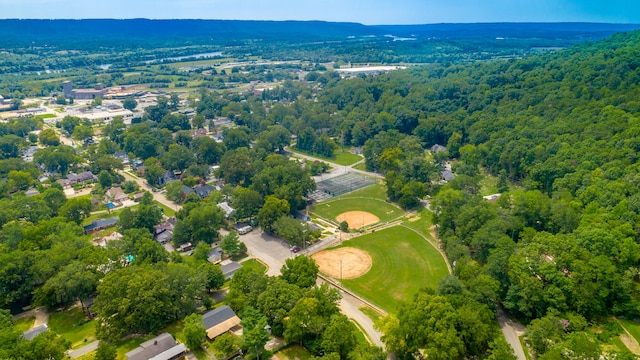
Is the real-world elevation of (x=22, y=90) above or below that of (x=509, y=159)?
below

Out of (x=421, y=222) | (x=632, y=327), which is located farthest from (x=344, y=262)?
(x=632, y=327)

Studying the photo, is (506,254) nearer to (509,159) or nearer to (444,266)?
(444,266)

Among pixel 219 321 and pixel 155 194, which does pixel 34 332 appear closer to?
pixel 219 321

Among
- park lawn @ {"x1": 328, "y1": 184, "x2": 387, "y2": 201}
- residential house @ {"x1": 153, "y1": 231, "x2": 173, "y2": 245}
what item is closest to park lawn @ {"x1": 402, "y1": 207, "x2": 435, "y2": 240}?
park lawn @ {"x1": 328, "y1": 184, "x2": 387, "y2": 201}

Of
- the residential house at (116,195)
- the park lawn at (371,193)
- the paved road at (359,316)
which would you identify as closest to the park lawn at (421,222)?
the park lawn at (371,193)

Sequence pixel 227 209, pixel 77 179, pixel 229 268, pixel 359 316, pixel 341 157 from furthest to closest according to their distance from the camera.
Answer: pixel 341 157, pixel 77 179, pixel 227 209, pixel 229 268, pixel 359 316

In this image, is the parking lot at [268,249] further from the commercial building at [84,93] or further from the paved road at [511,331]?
the commercial building at [84,93]

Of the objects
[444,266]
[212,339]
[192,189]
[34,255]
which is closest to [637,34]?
[444,266]
